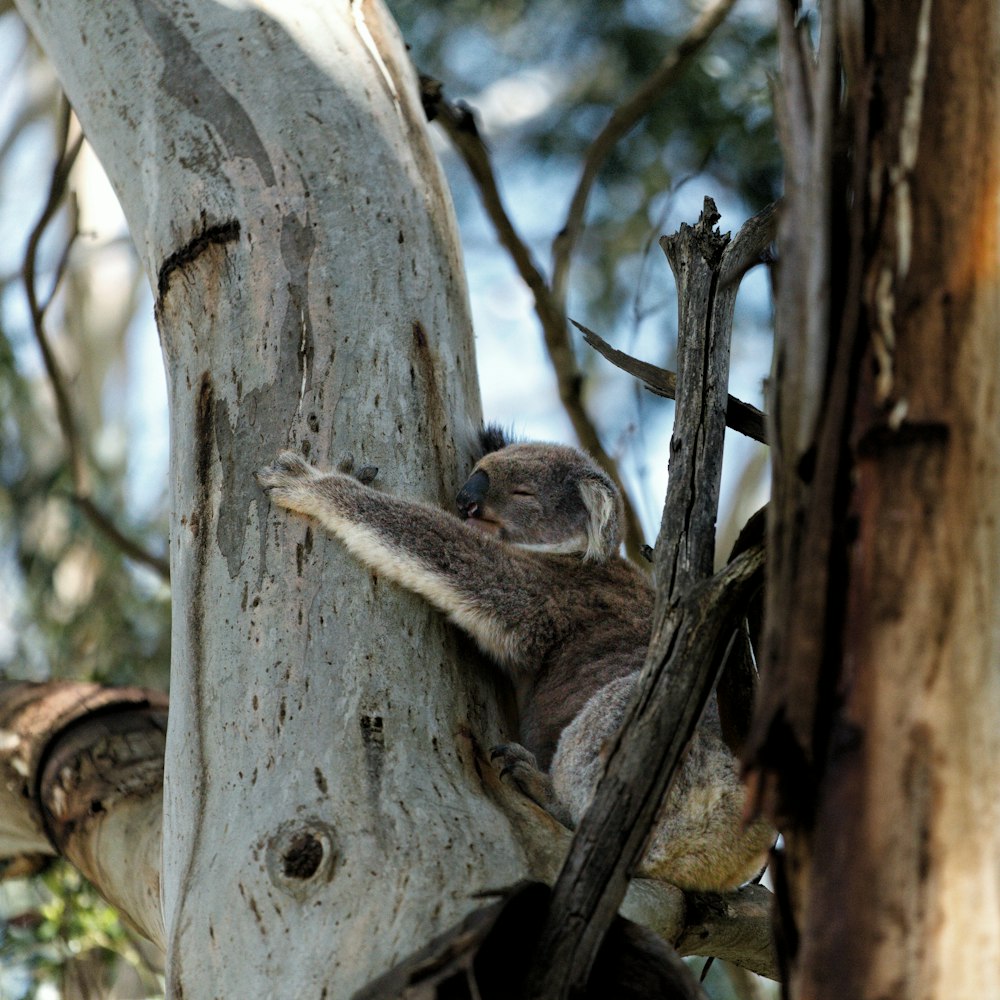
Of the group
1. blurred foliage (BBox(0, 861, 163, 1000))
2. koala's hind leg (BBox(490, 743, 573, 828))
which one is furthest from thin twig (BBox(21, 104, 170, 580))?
koala's hind leg (BBox(490, 743, 573, 828))

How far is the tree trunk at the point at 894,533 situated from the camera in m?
1.16

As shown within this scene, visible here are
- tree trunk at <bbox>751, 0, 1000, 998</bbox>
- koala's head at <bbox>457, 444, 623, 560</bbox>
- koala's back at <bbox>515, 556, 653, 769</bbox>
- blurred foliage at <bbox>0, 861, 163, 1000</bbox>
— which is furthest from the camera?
blurred foliage at <bbox>0, 861, 163, 1000</bbox>

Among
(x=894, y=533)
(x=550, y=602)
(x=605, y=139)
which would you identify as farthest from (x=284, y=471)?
(x=605, y=139)

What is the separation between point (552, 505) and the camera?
3727 mm

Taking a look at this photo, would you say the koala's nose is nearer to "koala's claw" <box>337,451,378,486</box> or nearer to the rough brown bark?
"koala's claw" <box>337,451,378,486</box>

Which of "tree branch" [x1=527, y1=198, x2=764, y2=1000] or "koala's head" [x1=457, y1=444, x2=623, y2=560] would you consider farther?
"koala's head" [x1=457, y1=444, x2=623, y2=560]

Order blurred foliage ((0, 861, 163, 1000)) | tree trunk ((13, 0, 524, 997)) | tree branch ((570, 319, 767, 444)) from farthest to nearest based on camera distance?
blurred foliage ((0, 861, 163, 1000)) → tree branch ((570, 319, 767, 444)) → tree trunk ((13, 0, 524, 997))

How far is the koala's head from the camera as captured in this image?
11.5 ft

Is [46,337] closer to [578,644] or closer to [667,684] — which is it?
[578,644]

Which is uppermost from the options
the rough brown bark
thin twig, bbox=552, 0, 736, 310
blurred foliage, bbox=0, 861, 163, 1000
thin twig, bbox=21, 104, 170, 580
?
thin twig, bbox=552, 0, 736, 310

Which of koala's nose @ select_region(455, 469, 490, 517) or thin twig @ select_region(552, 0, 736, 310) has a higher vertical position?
thin twig @ select_region(552, 0, 736, 310)

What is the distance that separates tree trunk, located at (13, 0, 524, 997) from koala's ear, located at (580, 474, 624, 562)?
819 mm

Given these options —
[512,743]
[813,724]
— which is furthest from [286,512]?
[813,724]

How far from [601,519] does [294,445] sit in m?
1.37
